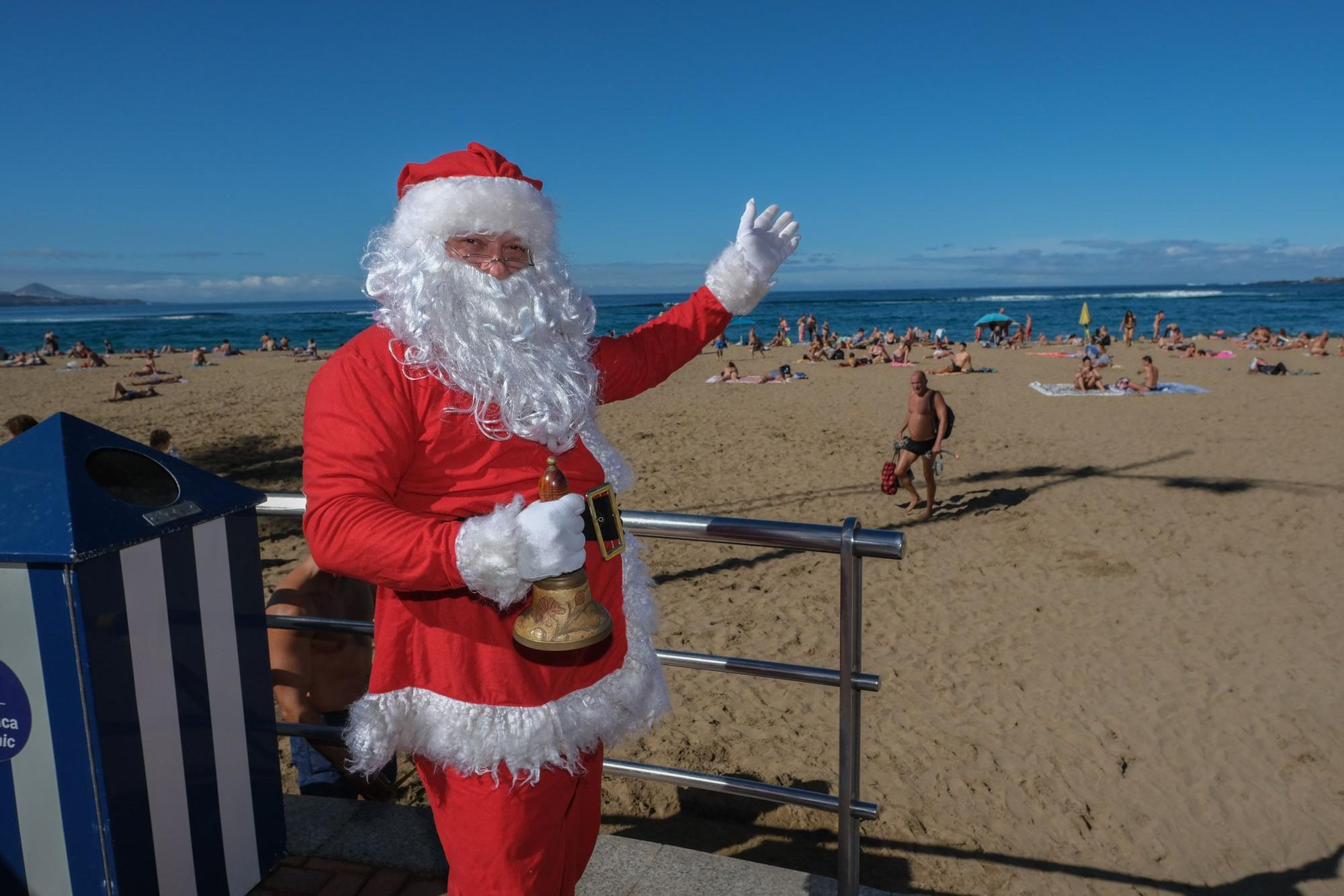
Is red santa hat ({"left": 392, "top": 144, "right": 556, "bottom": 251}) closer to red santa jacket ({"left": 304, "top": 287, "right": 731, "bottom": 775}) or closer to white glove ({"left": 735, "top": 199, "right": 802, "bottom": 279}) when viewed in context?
red santa jacket ({"left": 304, "top": 287, "right": 731, "bottom": 775})

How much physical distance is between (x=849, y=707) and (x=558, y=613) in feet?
3.30

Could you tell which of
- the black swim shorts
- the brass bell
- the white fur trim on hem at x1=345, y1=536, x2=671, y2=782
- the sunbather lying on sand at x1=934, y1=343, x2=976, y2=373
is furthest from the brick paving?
the sunbather lying on sand at x1=934, y1=343, x2=976, y2=373

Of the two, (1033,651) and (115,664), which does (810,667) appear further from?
(1033,651)

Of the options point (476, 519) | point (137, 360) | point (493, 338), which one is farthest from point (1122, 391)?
point (137, 360)

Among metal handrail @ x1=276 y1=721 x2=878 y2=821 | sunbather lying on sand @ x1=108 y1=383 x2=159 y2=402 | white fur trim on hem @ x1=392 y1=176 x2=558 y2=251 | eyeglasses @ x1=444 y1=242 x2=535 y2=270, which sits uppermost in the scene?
white fur trim on hem @ x1=392 y1=176 x2=558 y2=251

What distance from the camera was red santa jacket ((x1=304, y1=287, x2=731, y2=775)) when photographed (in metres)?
1.67

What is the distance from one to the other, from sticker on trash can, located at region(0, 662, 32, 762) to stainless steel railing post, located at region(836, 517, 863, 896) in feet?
5.94

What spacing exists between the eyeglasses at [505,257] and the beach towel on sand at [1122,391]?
18.8 meters

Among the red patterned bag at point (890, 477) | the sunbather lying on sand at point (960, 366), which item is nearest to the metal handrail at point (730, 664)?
the red patterned bag at point (890, 477)

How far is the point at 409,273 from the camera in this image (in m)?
1.96

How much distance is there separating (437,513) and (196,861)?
116cm

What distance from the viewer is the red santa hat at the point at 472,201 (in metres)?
1.99

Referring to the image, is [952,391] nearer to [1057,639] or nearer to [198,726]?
[1057,639]

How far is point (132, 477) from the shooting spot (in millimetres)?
1974
